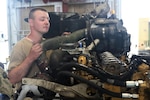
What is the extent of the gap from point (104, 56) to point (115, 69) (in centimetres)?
28

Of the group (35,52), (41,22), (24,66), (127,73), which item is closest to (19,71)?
(24,66)

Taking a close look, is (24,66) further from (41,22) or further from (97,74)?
(97,74)

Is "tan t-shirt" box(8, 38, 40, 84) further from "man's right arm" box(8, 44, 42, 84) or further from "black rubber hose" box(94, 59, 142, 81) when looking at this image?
"black rubber hose" box(94, 59, 142, 81)

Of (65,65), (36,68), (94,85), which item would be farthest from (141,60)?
(36,68)

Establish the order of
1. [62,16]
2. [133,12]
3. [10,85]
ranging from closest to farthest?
1. [10,85]
2. [62,16]
3. [133,12]

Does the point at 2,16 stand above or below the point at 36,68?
above

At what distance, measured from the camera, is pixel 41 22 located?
1.73 metres

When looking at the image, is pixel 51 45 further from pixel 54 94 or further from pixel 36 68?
pixel 54 94

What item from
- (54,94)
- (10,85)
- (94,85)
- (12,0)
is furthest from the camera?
(12,0)

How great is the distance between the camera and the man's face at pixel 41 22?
5.66 feet

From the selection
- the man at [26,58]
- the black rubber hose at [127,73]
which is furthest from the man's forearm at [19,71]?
the black rubber hose at [127,73]

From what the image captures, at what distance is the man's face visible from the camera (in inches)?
68.0

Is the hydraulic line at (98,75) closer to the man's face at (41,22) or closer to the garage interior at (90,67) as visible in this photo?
the garage interior at (90,67)

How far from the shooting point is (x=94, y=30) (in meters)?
1.65
